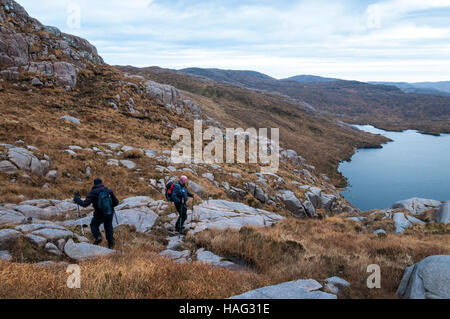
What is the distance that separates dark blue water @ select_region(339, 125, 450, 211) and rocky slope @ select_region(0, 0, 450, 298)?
24.1 metres

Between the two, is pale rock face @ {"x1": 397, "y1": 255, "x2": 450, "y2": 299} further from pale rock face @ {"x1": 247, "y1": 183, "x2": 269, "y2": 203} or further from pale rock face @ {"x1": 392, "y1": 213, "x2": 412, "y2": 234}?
pale rock face @ {"x1": 247, "y1": 183, "x2": 269, "y2": 203}

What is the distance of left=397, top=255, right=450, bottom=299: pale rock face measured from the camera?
14.6 ft

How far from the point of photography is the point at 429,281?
4719 millimetres

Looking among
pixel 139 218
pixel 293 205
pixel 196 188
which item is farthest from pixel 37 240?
pixel 293 205

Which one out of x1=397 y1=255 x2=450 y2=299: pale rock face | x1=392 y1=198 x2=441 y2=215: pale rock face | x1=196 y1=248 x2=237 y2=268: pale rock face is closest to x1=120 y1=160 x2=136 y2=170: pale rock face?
x1=196 y1=248 x2=237 y2=268: pale rock face

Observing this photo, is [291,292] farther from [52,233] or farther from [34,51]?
[34,51]

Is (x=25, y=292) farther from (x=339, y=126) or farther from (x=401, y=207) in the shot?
(x=339, y=126)

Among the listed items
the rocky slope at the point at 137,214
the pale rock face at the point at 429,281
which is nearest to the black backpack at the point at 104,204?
the rocky slope at the point at 137,214

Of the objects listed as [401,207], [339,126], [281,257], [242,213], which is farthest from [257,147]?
[339,126]

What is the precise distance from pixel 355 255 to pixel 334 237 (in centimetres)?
279

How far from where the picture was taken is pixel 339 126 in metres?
127

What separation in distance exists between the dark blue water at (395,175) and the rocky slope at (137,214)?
24.1 meters
